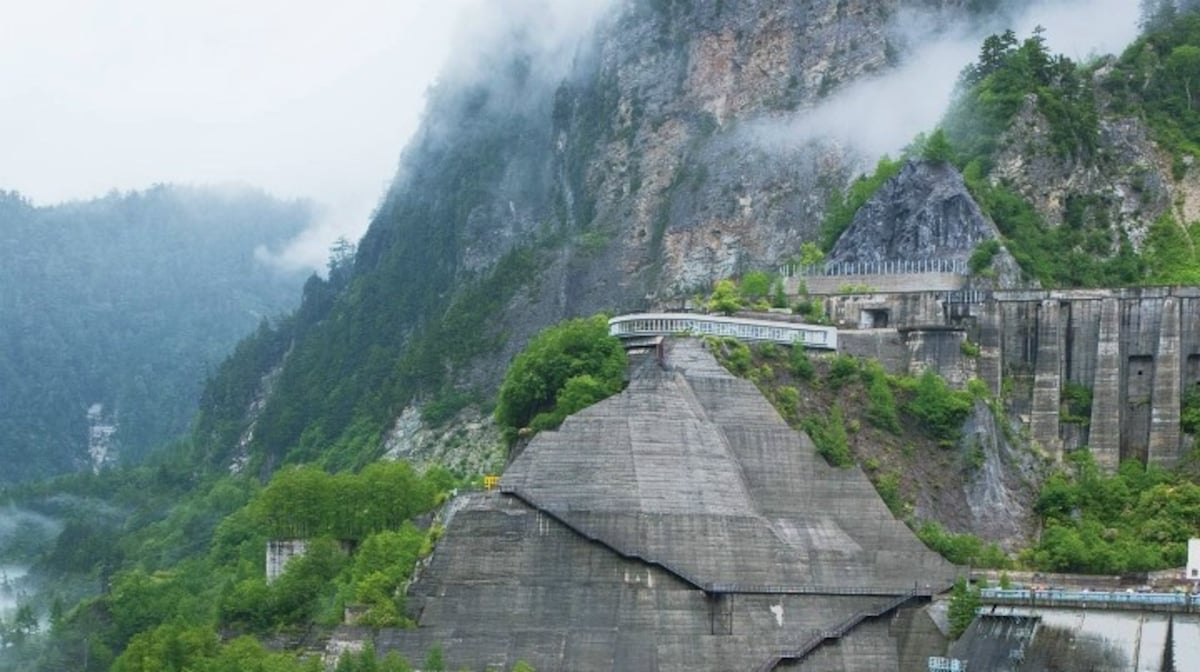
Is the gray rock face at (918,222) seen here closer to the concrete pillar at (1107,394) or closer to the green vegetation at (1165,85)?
the concrete pillar at (1107,394)

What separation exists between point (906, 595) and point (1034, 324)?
21483 mm

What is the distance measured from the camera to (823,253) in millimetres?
122938

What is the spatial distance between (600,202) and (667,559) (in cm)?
8156

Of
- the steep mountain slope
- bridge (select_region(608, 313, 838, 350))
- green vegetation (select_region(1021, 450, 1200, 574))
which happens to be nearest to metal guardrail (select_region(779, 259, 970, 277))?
bridge (select_region(608, 313, 838, 350))

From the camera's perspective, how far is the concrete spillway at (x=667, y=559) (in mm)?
87438

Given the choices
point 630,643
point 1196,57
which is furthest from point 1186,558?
point 1196,57

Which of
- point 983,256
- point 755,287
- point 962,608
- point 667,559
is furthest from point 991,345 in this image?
point 667,559

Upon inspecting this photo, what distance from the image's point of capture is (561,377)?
10075 cm

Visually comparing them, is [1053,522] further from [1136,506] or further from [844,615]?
[844,615]

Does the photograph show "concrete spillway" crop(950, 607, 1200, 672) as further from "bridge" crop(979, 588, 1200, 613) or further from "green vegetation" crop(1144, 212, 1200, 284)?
"green vegetation" crop(1144, 212, 1200, 284)

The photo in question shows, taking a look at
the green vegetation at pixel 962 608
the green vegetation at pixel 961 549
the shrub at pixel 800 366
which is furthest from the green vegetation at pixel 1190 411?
the green vegetation at pixel 962 608

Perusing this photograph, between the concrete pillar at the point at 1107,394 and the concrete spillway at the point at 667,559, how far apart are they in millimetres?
15245

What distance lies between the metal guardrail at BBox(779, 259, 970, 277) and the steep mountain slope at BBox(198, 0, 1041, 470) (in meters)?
29.1

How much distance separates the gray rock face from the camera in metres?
116
